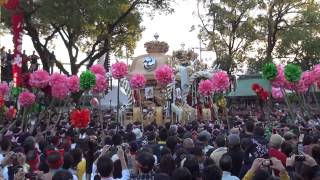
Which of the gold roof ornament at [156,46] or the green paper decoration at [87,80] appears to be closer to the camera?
the green paper decoration at [87,80]

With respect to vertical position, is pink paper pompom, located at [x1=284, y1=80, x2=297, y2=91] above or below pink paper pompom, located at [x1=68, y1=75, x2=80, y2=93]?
below

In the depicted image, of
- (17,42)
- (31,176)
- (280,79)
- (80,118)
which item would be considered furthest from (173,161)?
(17,42)

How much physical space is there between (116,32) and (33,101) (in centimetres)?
1667

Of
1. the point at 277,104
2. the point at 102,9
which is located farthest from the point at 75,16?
the point at 277,104

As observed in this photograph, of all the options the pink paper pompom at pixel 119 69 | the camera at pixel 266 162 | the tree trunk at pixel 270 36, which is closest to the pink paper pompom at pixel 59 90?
the pink paper pompom at pixel 119 69

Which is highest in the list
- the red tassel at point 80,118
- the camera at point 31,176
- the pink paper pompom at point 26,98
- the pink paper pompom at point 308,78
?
the pink paper pompom at point 308,78

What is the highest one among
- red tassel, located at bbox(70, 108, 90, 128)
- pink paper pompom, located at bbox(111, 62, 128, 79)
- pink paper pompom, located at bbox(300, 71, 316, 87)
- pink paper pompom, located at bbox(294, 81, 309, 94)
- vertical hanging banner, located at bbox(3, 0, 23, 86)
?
vertical hanging banner, located at bbox(3, 0, 23, 86)

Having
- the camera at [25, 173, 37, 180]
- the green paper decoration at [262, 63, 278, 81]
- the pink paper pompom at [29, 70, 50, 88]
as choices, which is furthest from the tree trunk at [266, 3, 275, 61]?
the camera at [25, 173, 37, 180]

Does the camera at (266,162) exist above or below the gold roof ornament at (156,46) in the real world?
below

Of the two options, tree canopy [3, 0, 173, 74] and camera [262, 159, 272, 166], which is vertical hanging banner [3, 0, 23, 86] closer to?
tree canopy [3, 0, 173, 74]

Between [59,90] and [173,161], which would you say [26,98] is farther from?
[173,161]

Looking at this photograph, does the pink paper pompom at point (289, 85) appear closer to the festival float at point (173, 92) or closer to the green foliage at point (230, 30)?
the festival float at point (173, 92)

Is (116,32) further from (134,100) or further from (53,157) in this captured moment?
(53,157)

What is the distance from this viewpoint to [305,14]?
33.8 meters
